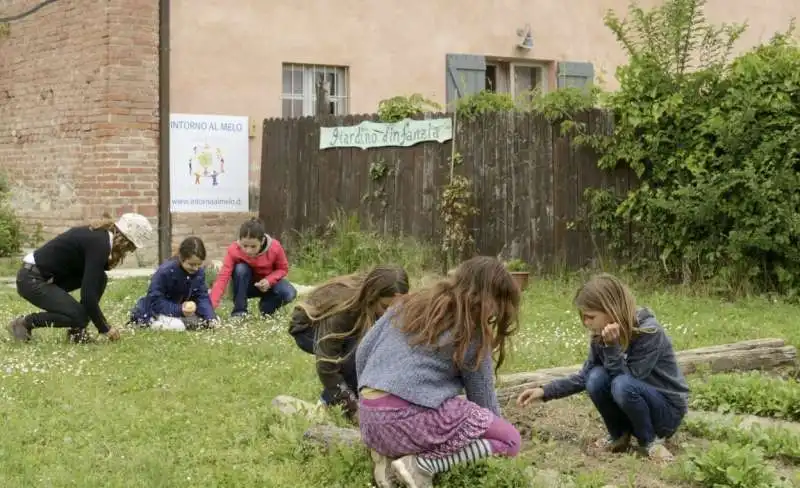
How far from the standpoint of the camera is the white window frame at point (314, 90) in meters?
16.2

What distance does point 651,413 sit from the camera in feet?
17.6

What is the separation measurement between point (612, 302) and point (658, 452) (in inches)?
32.2

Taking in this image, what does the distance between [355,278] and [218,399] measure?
1.34 m

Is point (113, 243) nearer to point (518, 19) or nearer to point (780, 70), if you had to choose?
point (780, 70)

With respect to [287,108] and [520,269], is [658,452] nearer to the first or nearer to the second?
[520,269]

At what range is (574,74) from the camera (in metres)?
17.7

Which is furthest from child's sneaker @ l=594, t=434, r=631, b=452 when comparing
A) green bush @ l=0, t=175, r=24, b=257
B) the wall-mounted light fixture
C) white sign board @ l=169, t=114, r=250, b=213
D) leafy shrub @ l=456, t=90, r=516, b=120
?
the wall-mounted light fixture

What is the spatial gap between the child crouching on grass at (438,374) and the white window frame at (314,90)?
1173cm

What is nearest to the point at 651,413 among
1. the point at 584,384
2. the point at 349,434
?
the point at 584,384

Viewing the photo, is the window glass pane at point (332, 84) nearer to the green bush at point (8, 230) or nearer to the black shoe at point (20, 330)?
the green bush at point (8, 230)

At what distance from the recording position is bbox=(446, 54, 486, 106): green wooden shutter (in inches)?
659

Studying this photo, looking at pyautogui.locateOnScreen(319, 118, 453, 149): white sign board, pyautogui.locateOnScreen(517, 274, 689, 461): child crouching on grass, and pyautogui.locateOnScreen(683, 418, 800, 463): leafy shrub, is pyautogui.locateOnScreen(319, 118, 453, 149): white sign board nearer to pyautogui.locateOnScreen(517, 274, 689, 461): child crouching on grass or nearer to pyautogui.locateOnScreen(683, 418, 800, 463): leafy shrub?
pyautogui.locateOnScreen(683, 418, 800, 463): leafy shrub

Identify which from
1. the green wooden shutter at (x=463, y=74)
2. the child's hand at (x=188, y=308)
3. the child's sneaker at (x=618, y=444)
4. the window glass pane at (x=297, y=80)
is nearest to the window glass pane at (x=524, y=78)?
the green wooden shutter at (x=463, y=74)

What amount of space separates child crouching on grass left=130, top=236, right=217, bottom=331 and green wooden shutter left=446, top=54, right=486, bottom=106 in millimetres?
7907
